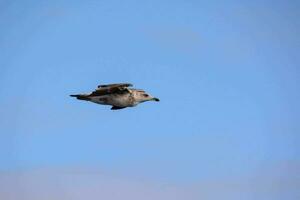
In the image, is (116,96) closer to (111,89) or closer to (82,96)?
(111,89)

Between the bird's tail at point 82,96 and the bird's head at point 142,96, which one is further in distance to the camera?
the bird's head at point 142,96

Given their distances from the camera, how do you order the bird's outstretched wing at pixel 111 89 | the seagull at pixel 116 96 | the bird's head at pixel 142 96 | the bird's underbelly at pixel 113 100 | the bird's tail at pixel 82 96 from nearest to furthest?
1. the bird's outstretched wing at pixel 111 89
2. the seagull at pixel 116 96
3. the bird's underbelly at pixel 113 100
4. the bird's tail at pixel 82 96
5. the bird's head at pixel 142 96

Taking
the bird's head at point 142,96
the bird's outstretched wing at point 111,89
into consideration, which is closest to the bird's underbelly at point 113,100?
the bird's outstretched wing at point 111,89

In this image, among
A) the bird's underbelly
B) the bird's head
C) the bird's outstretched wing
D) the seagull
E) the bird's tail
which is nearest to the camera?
the bird's outstretched wing

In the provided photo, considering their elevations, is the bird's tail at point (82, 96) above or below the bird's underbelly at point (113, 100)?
above

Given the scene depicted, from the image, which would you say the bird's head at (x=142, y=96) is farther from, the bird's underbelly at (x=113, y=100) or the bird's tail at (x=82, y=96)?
the bird's tail at (x=82, y=96)

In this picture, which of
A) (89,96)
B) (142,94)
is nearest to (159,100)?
(142,94)

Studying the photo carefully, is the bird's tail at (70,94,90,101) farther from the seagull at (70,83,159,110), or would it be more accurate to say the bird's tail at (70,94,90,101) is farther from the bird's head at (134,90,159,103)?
the bird's head at (134,90,159,103)

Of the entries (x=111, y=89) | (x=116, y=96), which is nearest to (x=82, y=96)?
(x=111, y=89)

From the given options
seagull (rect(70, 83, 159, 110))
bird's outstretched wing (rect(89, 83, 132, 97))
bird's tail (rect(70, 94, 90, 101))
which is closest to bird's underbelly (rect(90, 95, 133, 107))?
seagull (rect(70, 83, 159, 110))
